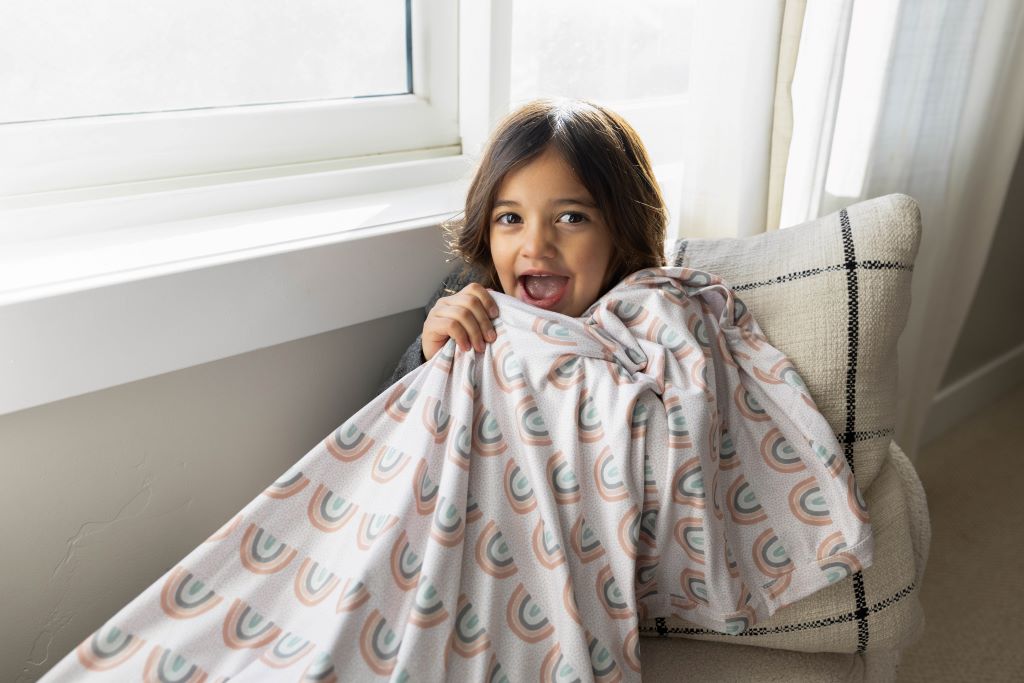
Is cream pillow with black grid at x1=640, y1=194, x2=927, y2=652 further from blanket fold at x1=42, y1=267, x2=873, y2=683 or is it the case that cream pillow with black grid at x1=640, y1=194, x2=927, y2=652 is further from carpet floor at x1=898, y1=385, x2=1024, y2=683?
carpet floor at x1=898, y1=385, x2=1024, y2=683

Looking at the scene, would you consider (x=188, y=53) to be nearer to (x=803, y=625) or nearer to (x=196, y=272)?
(x=196, y=272)

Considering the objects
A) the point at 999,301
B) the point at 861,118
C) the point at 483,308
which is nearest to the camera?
the point at 483,308

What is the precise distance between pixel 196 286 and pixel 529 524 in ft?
1.42

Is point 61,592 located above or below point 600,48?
below

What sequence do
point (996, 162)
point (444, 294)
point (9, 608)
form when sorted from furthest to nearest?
point (996, 162) → point (444, 294) → point (9, 608)

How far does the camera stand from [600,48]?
148 cm

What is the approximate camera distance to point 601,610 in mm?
838

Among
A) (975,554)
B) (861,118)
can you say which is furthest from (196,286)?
(975,554)

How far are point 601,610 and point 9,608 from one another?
2.09 ft

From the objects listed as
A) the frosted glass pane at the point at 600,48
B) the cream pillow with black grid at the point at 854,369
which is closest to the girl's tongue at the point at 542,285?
the cream pillow with black grid at the point at 854,369

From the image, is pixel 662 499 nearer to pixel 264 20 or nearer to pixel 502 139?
pixel 502 139

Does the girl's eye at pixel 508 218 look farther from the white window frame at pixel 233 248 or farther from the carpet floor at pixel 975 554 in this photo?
the carpet floor at pixel 975 554

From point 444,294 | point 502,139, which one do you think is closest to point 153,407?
point 444,294

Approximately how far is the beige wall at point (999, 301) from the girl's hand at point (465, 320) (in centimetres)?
170
